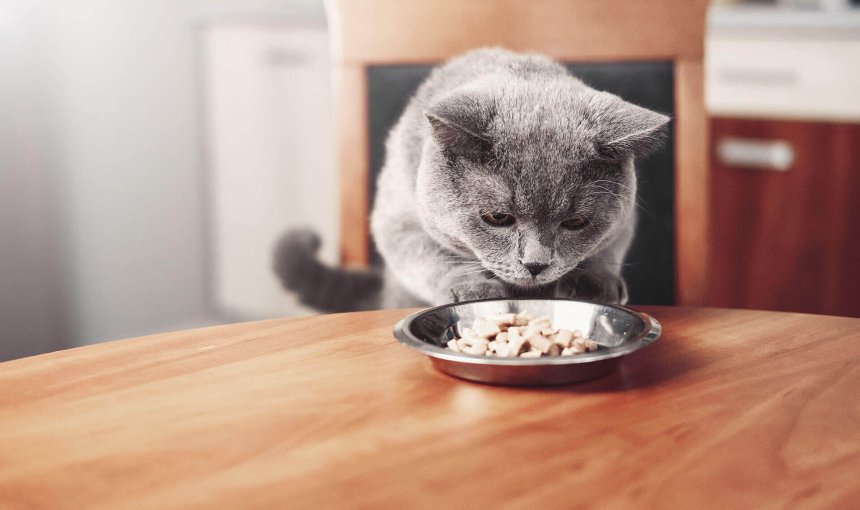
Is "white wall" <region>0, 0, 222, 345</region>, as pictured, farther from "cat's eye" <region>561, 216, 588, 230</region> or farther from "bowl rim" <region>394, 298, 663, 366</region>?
"bowl rim" <region>394, 298, 663, 366</region>

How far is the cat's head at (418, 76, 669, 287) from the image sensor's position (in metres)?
1.06

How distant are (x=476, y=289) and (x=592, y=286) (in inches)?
6.2

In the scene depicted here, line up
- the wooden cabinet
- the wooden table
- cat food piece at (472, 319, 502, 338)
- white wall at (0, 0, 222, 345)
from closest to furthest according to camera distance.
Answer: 1. the wooden table
2. cat food piece at (472, 319, 502, 338)
3. the wooden cabinet
4. white wall at (0, 0, 222, 345)

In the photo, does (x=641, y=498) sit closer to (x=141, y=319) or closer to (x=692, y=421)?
(x=692, y=421)

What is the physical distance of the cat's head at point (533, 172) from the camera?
1057 mm

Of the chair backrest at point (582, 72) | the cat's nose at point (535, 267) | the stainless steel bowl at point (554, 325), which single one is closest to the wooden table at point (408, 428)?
the stainless steel bowl at point (554, 325)

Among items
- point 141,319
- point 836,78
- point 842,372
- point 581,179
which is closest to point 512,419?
point 842,372

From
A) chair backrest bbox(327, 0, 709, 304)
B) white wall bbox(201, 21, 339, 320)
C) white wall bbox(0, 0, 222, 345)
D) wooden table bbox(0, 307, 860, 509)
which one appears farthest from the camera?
white wall bbox(201, 21, 339, 320)

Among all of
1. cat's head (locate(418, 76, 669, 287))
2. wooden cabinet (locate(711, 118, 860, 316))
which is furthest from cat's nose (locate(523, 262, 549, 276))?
wooden cabinet (locate(711, 118, 860, 316))

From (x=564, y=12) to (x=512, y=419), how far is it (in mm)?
839

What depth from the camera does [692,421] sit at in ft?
2.04

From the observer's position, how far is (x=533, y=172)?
3.51ft

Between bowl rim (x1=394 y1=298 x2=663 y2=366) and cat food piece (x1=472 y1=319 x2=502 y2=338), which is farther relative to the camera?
cat food piece (x1=472 y1=319 x2=502 y2=338)

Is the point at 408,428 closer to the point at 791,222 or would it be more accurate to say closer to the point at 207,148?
the point at 791,222
